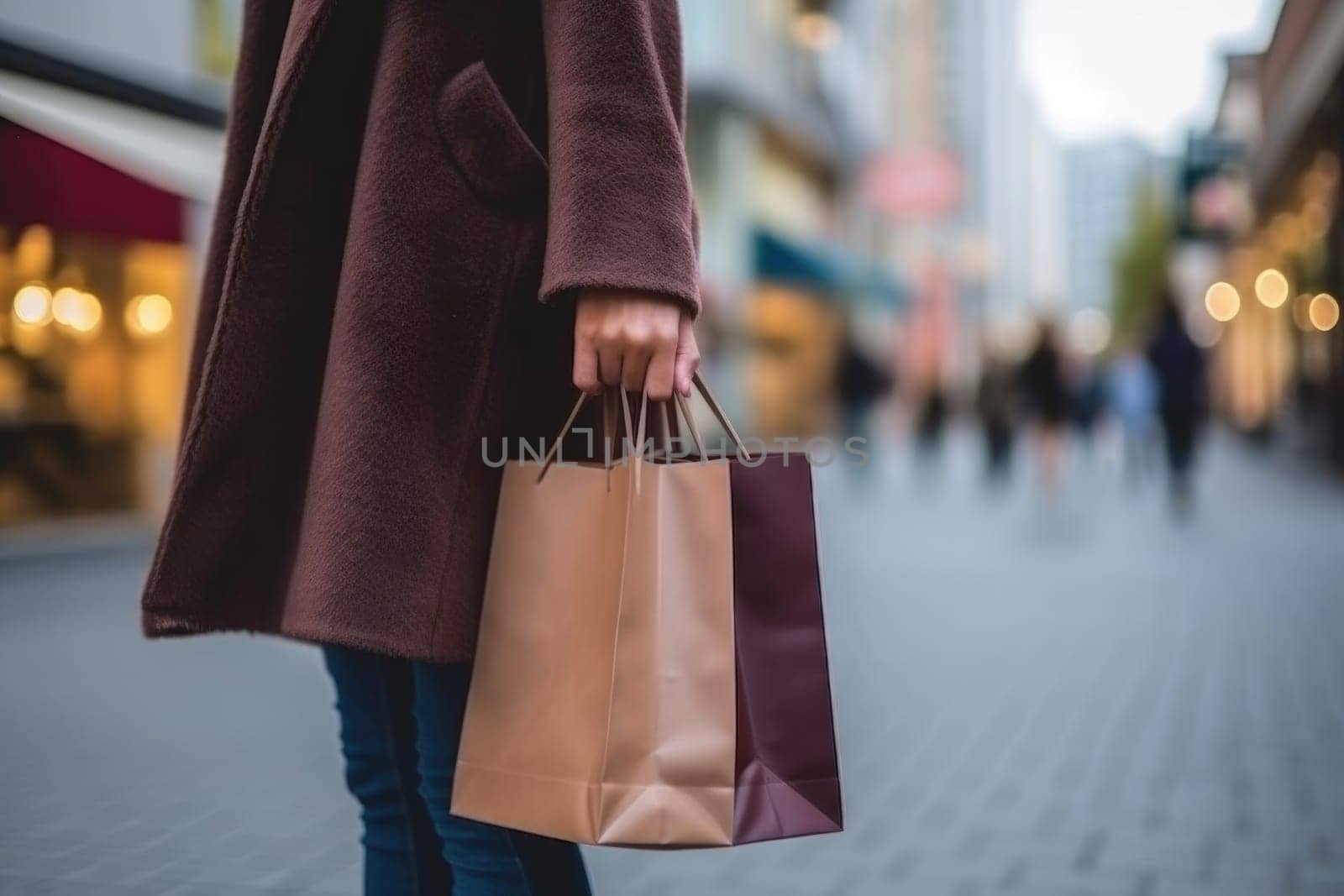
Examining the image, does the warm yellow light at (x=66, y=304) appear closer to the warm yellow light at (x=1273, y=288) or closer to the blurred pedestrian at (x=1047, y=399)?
the blurred pedestrian at (x=1047, y=399)

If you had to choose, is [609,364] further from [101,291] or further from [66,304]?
[101,291]

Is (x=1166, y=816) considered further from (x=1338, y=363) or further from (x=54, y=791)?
(x=1338, y=363)

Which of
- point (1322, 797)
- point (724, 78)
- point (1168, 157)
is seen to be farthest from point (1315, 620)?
point (1168, 157)

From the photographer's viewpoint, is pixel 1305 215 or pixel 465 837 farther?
pixel 1305 215

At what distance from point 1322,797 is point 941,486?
14.7 m

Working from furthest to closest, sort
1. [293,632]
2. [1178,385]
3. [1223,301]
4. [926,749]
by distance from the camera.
A: [1223,301], [1178,385], [926,749], [293,632]

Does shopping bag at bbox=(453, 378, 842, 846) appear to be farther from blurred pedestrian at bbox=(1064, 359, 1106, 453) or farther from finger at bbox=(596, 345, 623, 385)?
blurred pedestrian at bbox=(1064, 359, 1106, 453)

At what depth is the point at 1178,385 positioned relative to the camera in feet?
42.3

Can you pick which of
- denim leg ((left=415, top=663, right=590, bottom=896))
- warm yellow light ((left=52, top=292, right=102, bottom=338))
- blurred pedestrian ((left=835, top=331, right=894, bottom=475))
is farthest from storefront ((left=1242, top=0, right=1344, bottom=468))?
denim leg ((left=415, top=663, right=590, bottom=896))

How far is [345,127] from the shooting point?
1.76 meters

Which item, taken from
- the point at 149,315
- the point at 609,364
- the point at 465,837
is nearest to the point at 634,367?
the point at 609,364

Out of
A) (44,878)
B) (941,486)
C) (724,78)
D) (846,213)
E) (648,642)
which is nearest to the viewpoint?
(648,642)

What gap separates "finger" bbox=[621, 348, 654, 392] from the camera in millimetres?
1530

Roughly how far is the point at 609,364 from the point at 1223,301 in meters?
45.5
